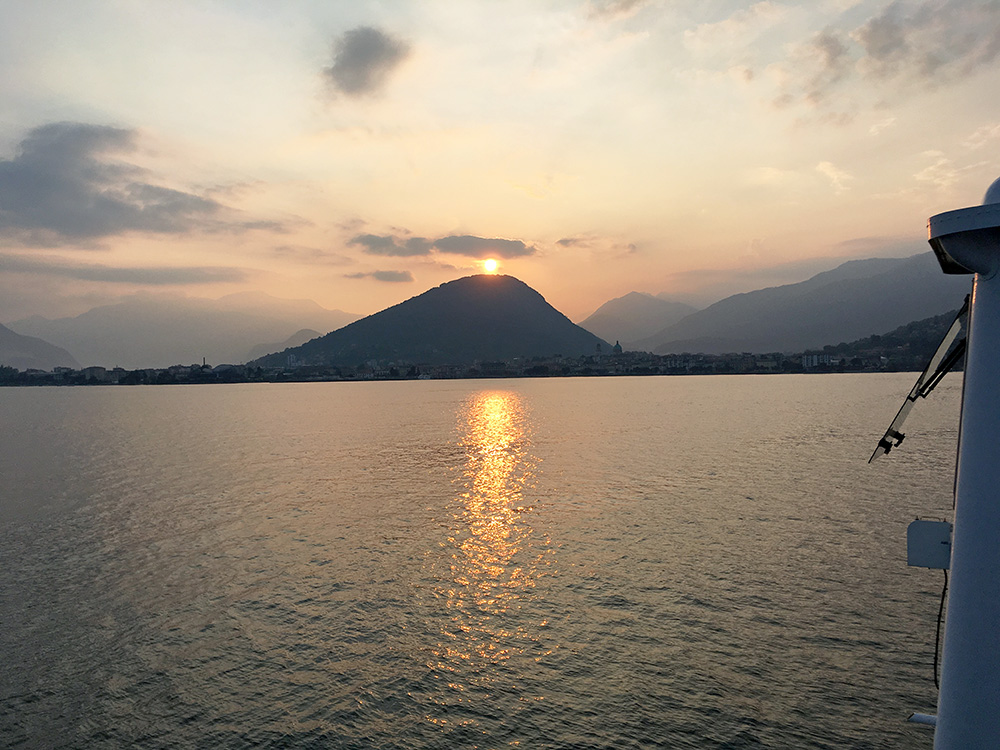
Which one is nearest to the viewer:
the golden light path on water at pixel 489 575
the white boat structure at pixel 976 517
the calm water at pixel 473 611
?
the white boat structure at pixel 976 517

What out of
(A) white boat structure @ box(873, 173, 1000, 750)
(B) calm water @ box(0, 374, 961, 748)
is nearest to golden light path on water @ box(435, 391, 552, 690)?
(B) calm water @ box(0, 374, 961, 748)

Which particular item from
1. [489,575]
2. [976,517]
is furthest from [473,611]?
[976,517]

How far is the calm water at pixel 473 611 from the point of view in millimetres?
17109

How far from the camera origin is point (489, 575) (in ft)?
97.9

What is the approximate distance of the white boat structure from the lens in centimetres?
599

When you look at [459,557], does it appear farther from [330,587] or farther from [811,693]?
[811,693]

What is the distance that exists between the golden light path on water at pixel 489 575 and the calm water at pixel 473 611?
18 centimetres

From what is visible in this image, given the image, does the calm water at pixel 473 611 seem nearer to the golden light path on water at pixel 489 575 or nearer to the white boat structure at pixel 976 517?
the golden light path on water at pixel 489 575

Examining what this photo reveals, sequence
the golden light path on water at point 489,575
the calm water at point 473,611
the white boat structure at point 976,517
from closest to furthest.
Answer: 1. the white boat structure at point 976,517
2. the calm water at point 473,611
3. the golden light path on water at point 489,575

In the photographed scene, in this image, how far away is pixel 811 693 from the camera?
58.6ft

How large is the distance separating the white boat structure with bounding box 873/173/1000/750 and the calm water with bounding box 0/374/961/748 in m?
11.4

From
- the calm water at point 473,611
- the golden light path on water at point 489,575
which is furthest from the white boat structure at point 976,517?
the golden light path on water at point 489,575

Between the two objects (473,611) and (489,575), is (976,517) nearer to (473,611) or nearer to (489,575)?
(473,611)

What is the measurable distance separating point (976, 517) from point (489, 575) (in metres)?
25.8
